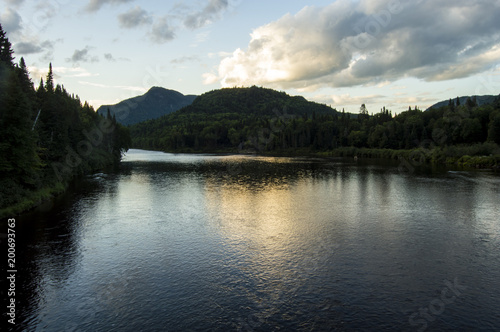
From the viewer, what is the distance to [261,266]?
2634 cm

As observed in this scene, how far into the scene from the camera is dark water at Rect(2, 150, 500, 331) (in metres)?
19.2

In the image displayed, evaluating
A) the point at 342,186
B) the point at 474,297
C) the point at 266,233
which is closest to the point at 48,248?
the point at 266,233

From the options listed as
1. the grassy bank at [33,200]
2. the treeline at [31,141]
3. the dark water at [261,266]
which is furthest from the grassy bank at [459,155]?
the grassy bank at [33,200]

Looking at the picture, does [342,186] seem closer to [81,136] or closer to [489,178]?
[489,178]

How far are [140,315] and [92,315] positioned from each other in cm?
292

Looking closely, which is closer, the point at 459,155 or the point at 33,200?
the point at 33,200

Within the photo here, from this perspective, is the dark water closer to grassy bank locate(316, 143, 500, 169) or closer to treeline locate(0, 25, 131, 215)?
treeline locate(0, 25, 131, 215)

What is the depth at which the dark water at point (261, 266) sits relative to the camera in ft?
62.9

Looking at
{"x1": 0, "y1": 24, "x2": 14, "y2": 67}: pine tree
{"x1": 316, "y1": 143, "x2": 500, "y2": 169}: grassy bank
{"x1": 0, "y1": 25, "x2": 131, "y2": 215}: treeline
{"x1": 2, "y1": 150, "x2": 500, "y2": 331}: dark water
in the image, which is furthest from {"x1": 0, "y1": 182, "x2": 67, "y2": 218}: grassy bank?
{"x1": 316, "y1": 143, "x2": 500, "y2": 169}: grassy bank

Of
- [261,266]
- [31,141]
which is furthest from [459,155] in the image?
[31,141]

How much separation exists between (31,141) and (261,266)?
39546 mm

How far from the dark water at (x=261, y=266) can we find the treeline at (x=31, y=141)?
192 inches

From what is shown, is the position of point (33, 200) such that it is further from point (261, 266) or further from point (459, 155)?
point (459, 155)

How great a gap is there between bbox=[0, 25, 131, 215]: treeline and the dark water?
16.0ft
